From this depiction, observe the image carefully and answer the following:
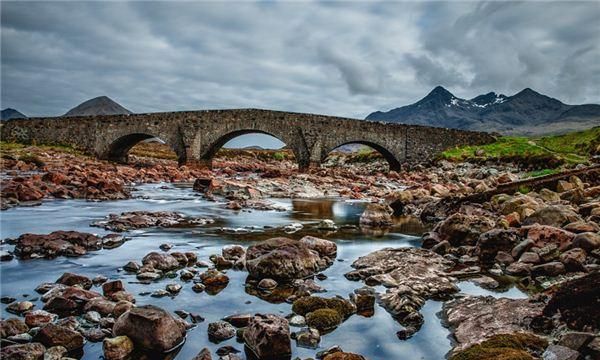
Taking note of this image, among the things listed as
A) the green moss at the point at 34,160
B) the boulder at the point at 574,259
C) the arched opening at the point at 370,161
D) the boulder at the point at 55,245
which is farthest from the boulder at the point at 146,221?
the arched opening at the point at 370,161

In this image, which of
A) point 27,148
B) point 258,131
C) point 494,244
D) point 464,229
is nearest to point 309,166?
point 258,131

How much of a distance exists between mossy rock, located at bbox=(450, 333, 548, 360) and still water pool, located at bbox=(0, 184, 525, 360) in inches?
14.5

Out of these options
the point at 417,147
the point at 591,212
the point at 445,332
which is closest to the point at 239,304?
the point at 445,332

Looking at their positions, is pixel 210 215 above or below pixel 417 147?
below

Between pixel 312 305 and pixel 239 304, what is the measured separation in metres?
0.90

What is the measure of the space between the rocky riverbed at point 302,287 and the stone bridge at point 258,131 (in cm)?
2494

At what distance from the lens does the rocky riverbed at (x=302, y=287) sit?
155 inches

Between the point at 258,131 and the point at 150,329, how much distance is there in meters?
34.1

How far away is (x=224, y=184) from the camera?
19.0m

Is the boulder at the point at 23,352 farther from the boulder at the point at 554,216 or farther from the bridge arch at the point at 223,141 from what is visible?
the bridge arch at the point at 223,141

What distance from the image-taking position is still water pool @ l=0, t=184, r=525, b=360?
426cm

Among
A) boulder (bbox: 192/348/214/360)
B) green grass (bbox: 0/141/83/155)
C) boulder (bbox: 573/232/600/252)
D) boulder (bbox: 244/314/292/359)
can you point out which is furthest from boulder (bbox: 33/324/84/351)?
green grass (bbox: 0/141/83/155)

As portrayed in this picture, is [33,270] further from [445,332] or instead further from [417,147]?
[417,147]

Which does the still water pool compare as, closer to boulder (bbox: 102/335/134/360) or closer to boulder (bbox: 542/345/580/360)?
boulder (bbox: 102/335/134/360)
